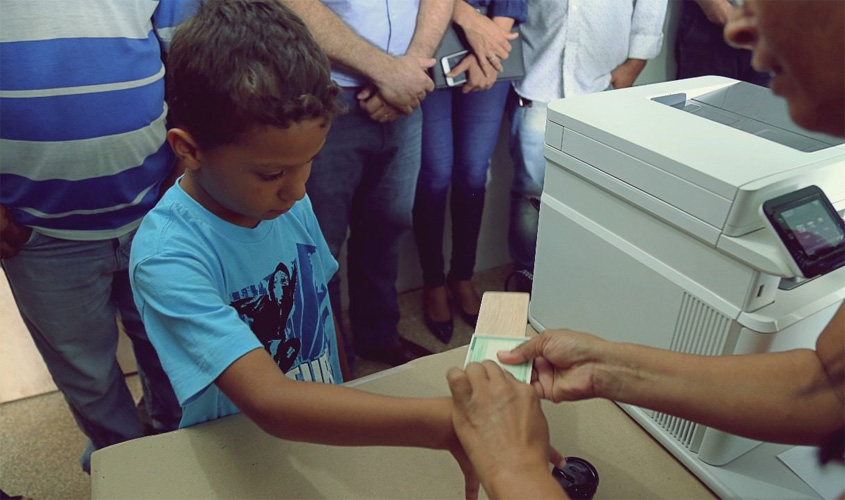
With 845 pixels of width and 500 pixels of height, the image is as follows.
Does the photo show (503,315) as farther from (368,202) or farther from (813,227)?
(368,202)

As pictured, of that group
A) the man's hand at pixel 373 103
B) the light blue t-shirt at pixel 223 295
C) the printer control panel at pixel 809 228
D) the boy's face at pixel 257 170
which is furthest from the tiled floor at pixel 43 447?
the printer control panel at pixel 809 228

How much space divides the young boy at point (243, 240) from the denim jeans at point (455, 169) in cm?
99

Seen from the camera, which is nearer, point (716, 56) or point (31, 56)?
point (31, 56)

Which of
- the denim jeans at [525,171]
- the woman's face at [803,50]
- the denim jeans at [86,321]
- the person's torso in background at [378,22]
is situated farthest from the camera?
the denim jeans at [525,171]

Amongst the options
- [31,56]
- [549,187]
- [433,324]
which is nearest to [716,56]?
[433,324]

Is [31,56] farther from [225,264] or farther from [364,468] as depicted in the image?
[364,468]

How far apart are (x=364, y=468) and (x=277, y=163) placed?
0.40 meters

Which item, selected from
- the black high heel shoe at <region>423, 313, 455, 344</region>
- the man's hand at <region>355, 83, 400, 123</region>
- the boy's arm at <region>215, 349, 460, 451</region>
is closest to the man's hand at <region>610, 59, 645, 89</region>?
the man's hand at <region>355, 83, 400, 123</region>

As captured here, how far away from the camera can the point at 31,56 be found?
102 centimetres

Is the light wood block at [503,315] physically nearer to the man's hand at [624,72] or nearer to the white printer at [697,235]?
the white printer at [697,235]

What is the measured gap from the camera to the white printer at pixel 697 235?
67cm

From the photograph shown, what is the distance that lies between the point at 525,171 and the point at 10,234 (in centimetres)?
139

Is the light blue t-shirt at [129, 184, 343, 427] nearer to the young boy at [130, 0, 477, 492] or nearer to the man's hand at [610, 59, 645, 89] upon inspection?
the young boy at [130, 0, 477, 492]

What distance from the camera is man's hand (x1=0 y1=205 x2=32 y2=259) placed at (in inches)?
43.5
